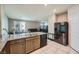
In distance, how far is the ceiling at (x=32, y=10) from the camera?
1.63 m

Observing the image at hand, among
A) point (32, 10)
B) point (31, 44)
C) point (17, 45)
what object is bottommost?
point (31, 44)

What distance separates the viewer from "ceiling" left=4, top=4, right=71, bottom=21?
5.35ft

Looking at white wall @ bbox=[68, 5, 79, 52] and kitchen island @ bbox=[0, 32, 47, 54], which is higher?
white wall @ bbox=[68, 5, 79, 52]

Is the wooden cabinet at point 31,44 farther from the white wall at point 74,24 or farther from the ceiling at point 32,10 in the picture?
the white wall at point 74,24

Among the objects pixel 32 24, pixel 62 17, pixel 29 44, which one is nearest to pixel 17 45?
pixel 29 44

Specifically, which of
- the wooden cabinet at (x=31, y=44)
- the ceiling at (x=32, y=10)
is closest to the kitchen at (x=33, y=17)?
the ceiling at (x=32, y=10)

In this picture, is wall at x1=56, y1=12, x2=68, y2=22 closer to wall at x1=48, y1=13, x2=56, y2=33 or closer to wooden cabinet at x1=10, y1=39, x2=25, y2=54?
wall at x1=48, y1=13, x2=56, y2=33

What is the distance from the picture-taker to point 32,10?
175 cm

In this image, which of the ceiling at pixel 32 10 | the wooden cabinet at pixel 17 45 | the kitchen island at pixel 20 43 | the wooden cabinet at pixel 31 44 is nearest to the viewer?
the ceiling at pixel 32 10

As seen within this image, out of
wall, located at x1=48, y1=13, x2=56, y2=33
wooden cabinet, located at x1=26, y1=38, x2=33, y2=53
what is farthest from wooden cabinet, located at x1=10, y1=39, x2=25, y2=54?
wall, located at x1=48, y1=13, x2=56, y2=33

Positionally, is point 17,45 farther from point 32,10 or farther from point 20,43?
point 32,10
